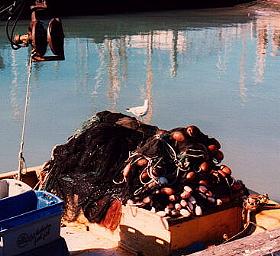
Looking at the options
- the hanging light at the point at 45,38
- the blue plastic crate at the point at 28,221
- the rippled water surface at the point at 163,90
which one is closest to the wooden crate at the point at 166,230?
the blue plastic crate at the point at 28,221

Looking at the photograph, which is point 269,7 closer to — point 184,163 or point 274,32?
point 274,32

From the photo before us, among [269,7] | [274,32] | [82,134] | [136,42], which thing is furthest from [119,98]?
[269,7]

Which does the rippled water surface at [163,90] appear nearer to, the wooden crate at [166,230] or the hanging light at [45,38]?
the wooden crate at [166,230]

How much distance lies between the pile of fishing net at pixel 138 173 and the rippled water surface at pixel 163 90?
1.65 metres

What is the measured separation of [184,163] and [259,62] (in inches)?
394

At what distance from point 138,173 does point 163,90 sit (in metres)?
6.02

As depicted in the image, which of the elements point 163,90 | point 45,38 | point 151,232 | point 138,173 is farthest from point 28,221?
point 163,90

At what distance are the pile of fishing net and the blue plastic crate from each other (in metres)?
0.57

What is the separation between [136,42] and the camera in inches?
653

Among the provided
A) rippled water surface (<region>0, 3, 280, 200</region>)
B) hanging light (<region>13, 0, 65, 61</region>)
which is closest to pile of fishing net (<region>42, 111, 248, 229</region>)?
hanging light (<region>13, 0, 65, 61</region>)

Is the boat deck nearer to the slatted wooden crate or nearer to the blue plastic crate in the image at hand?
the slatted wooden crate

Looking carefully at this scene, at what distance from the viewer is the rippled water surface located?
21.8 ft

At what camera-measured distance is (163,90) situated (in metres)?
9.75

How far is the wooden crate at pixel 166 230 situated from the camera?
3469 mm
